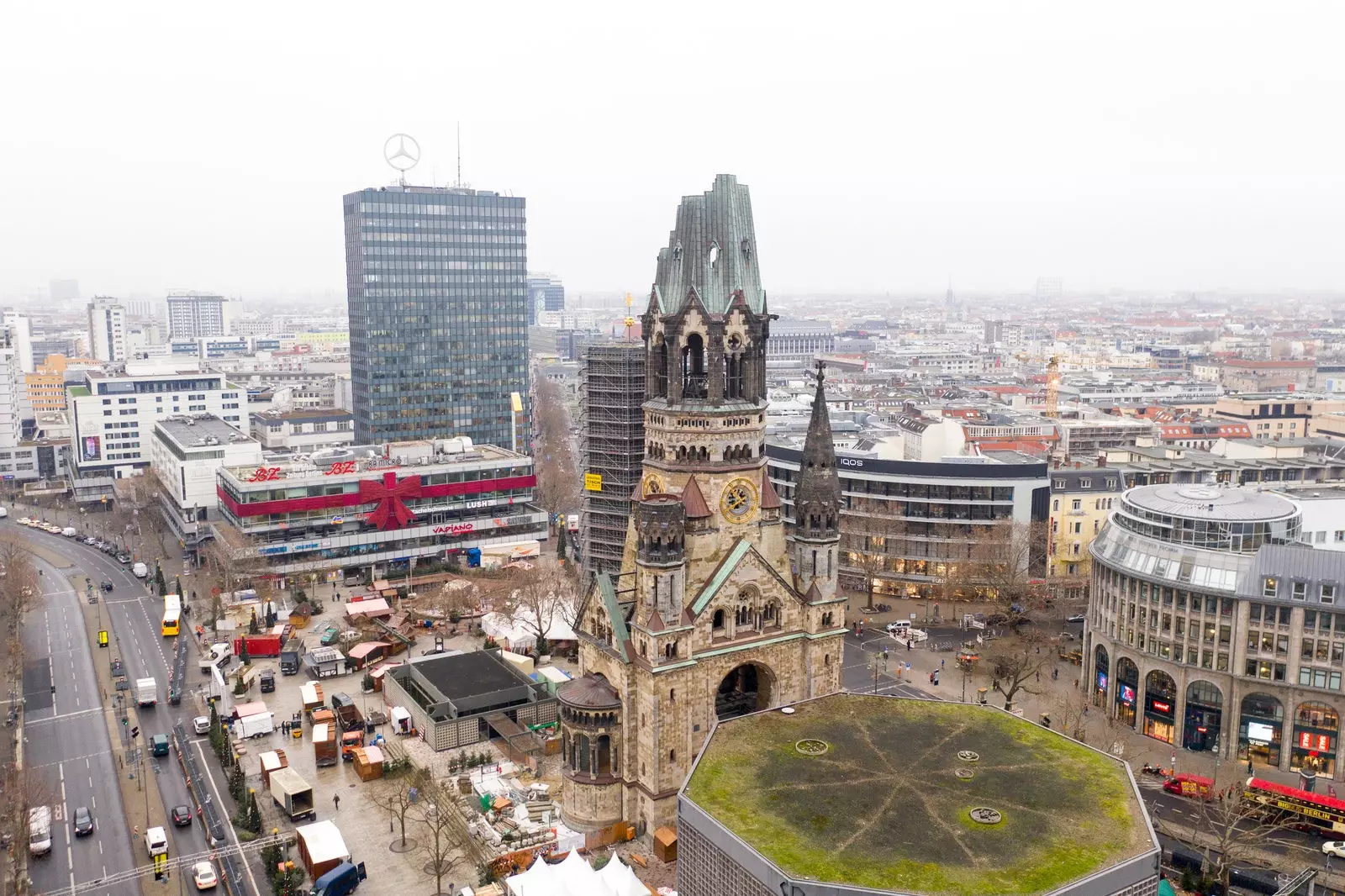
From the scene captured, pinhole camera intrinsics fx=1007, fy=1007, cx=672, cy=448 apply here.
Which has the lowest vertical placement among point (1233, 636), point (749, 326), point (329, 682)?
point (329, 682)

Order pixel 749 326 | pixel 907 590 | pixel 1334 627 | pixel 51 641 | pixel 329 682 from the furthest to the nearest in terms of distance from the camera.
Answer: pixel 907 590
pixel 51 641
pixel 329 682
pixel 1334 627
pixel 749 326

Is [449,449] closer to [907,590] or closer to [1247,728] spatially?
[907,590]

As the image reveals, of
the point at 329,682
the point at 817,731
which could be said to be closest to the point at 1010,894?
the point at 817,731

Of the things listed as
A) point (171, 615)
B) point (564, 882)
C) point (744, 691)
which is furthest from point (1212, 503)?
point (171, 615)

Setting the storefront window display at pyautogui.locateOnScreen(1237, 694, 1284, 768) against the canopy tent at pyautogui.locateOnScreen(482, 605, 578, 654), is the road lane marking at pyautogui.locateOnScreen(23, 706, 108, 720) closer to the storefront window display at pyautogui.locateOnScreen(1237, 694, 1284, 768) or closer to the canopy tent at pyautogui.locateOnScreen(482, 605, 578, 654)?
the canopy tent at pyautogui.locateOnScreen(482, 605, 578, 654)

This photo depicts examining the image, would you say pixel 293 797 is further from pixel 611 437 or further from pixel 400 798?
pixel 611 437

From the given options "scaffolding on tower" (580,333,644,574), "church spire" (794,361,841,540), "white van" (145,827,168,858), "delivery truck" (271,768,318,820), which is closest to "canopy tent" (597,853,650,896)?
"church spire" (794,361,841,540)

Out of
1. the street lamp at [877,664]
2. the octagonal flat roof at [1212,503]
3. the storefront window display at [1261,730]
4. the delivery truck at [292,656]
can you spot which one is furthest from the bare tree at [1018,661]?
the delivery truck at [292,656]
